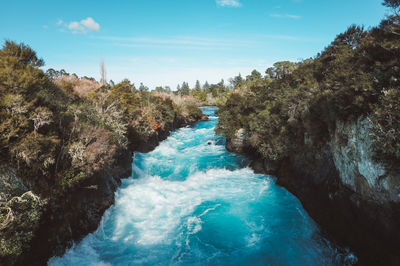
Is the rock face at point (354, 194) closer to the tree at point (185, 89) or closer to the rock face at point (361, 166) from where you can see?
the rock face at point (361, 166)

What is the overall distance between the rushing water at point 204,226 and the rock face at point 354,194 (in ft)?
2.83

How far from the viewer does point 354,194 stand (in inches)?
345

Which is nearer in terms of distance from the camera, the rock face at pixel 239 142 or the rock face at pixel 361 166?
the rock face at pixel 361 166

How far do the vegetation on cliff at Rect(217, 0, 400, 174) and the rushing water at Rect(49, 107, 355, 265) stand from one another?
4.45 m

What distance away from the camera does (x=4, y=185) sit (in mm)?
6832

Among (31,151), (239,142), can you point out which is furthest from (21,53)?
(239,142)

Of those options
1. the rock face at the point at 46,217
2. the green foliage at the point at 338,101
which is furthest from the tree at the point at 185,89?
the rock face at the point at 46,217

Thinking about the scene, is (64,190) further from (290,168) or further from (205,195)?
(290,168)

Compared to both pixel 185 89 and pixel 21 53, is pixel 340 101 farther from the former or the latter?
pixel 185 89

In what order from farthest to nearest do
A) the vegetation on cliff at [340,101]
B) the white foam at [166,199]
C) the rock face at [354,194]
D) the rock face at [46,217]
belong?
1. the white foam at [166,199]
2. the rock face at [354,194]
3. the vegetation on cliff at [340,101]
4. the rock face at [46,217]

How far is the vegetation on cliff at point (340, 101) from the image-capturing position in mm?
6652

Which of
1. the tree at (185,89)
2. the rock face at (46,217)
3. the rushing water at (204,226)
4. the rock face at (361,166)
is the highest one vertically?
the tree at (185,89)

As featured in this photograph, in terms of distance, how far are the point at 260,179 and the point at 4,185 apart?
16.0m

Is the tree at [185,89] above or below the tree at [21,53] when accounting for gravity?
above
